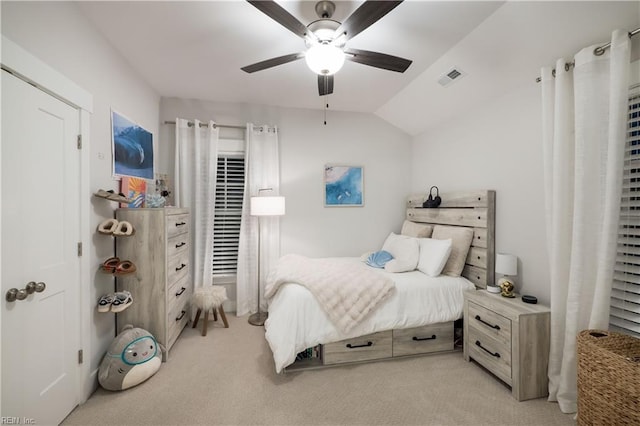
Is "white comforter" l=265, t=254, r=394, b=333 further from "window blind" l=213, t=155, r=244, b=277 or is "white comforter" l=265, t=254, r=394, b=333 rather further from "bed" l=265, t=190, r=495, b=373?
"window blind" l=213, t=155, r=244, b=277

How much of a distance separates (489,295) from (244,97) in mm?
3487

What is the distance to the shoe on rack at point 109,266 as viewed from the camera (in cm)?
222

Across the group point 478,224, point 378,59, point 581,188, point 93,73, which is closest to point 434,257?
point 478,224

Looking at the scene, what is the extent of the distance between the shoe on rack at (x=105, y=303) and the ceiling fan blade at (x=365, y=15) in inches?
101

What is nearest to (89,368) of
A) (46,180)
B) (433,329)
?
(46,180)

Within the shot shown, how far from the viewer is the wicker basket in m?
1.42

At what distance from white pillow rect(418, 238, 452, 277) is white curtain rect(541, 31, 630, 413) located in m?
0.88

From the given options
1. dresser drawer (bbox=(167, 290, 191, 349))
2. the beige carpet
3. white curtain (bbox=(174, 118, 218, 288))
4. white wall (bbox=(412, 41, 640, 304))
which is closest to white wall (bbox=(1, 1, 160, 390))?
dresser drawer (bbox=(167, 290, 191, 349))

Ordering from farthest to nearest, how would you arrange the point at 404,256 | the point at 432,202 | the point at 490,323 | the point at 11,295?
the point at 432,202
the point at 404,256
the point at 490,323
the point at 11,295

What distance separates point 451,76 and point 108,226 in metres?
3.43

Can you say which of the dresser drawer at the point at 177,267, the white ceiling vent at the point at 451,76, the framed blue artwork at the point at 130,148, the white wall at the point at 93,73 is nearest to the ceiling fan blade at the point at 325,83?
the white ceiling vent at the point at 451,76

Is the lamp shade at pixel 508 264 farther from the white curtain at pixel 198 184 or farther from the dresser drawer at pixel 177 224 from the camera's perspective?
the white curtain at pixel 198 184

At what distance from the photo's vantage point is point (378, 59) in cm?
196

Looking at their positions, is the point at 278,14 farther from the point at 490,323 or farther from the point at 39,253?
the point at 490,323
